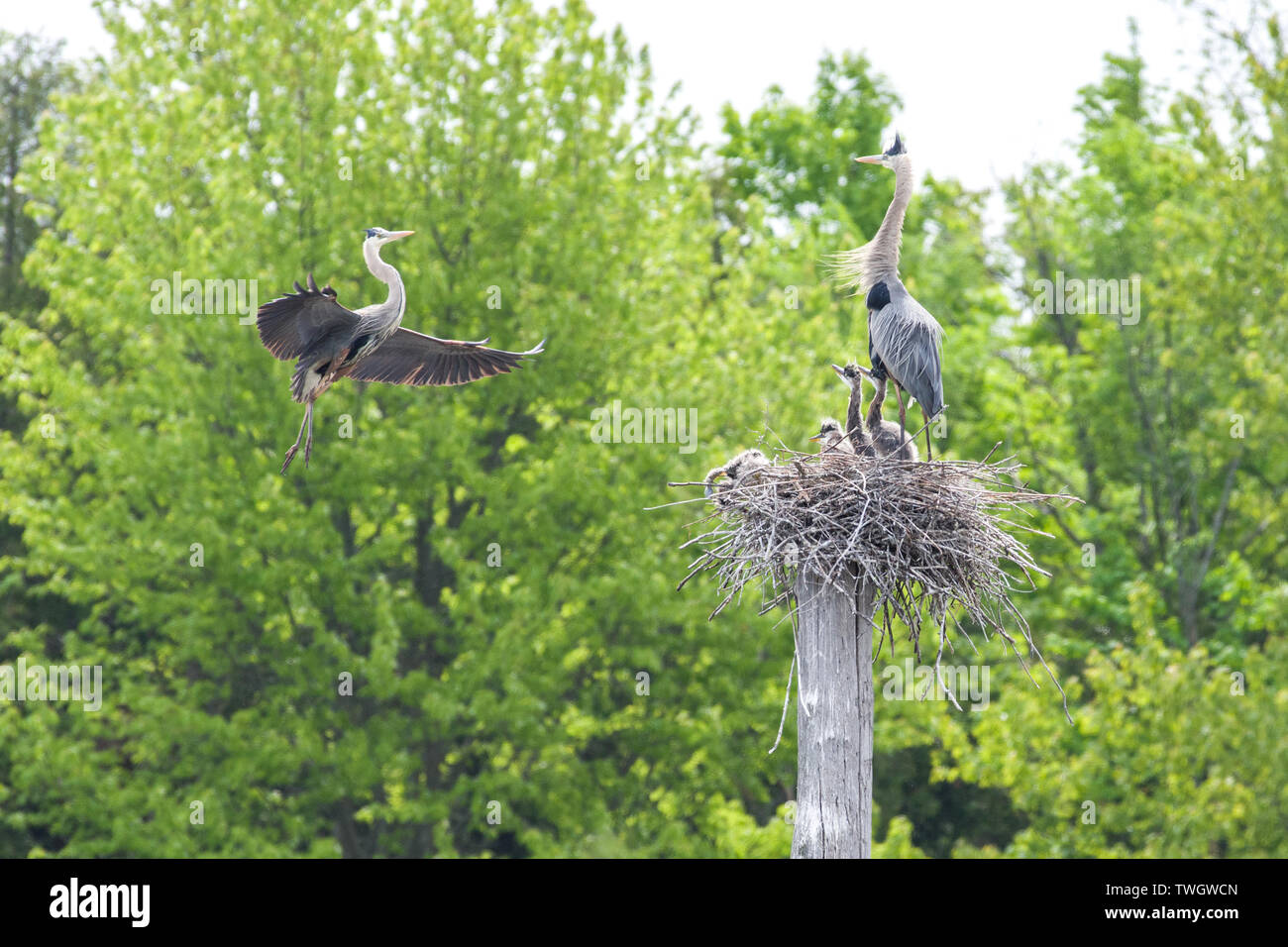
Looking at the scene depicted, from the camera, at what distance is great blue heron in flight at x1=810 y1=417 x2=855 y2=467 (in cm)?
687

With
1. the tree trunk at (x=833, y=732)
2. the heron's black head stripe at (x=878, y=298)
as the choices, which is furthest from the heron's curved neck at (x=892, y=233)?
the tree trunk at (x=833, y=732)

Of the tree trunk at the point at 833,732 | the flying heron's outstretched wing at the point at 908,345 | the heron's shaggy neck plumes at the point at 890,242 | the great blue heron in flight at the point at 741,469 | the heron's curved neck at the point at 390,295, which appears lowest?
the tree trunk at the point at 833,732

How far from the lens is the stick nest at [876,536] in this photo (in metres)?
6.29

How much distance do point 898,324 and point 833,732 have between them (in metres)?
2.51

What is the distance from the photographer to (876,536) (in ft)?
21.1

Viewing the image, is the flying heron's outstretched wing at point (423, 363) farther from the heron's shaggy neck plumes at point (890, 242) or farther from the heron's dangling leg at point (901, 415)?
the heron's dangling leg at point (901, 415)

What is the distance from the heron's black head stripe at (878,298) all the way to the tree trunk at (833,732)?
2.11 meters

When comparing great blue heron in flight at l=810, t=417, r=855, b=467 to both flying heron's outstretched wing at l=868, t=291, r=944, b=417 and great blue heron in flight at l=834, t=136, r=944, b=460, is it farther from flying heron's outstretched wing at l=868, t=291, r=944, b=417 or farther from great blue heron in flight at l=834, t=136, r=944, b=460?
flying heron's outstretched wing at l=868, t=291, r=944, b=417

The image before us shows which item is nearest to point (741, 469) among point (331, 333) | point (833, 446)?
point (833, 446)

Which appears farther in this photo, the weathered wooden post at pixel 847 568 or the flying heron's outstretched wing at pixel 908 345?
the flying heron's outstretched wing at pixel 908 345

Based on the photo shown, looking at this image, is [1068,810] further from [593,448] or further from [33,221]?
[33,221]
